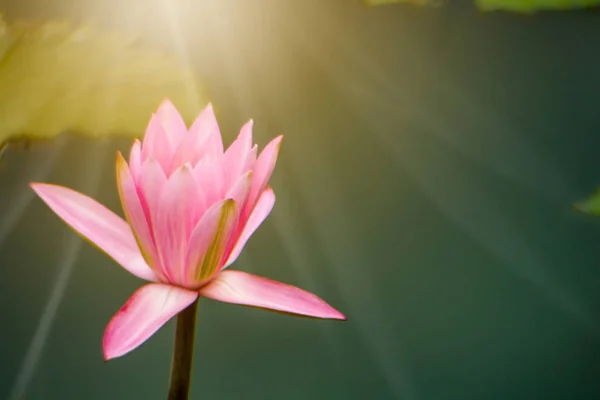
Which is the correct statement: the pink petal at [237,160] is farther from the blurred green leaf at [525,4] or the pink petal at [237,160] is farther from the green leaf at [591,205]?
the green leaf at [591,205]

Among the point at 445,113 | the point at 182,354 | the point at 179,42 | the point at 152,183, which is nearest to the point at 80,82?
the point at 179,42

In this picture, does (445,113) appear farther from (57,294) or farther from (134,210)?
(57,294)

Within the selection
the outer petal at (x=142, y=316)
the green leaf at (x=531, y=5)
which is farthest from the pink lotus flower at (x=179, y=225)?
the green leaf at (x=531, y=5)

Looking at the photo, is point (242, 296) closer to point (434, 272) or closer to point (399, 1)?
point (434, 272)

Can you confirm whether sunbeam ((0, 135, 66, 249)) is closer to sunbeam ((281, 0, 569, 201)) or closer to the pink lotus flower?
the pink lotus flower

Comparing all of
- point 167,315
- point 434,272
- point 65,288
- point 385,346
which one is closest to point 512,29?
point 434,272

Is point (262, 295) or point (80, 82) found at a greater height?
point (80, 82)

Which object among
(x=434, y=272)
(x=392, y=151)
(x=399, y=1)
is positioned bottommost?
(x=434, y=272)

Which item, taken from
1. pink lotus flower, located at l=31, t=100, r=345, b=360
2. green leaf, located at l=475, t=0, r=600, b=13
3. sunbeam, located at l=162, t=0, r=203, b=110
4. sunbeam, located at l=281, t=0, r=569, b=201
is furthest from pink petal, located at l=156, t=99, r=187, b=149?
green leaf, located at l=475, t=0, r=600, b=13
